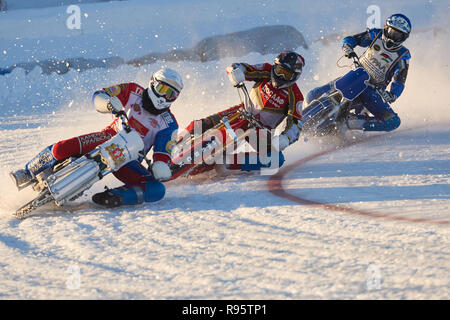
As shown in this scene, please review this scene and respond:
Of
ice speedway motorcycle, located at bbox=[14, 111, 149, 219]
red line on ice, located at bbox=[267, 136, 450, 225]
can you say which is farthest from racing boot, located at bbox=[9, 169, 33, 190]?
red line on ice, located at bbox=[267, 136, 450, 225]

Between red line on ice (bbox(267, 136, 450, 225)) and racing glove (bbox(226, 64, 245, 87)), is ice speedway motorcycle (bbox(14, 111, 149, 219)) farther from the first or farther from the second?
racing glove (bbox(226, 64, 245, 87))

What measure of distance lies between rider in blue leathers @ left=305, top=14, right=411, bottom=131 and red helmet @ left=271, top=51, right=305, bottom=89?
5.93 ft

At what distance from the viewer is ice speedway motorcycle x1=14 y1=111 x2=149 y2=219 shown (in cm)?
575

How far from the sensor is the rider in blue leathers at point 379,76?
9031 millimetres

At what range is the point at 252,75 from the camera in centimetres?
768

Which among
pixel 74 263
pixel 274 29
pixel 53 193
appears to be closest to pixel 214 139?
pixel 53 193

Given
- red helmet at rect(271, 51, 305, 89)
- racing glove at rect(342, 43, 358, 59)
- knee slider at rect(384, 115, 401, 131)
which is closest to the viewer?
red helmet at rect(271, 51, 305, 89)

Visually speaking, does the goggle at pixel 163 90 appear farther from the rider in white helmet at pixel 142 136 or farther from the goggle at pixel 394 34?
the goggle at pixel 394 34

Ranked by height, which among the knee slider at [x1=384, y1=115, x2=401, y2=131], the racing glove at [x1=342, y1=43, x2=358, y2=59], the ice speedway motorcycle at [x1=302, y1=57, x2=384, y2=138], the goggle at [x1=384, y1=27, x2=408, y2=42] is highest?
the goggle at [x1=384, y1=27, x2=408, y2=42]

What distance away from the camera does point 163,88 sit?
6270 millimetres

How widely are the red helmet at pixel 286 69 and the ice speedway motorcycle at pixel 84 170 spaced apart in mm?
2194

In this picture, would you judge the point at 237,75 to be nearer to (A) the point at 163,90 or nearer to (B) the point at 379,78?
(A) the point at 163,90

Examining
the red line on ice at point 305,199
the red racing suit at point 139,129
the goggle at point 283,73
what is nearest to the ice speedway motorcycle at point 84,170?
the red racing suit at point 139,129

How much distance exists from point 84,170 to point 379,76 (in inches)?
208
